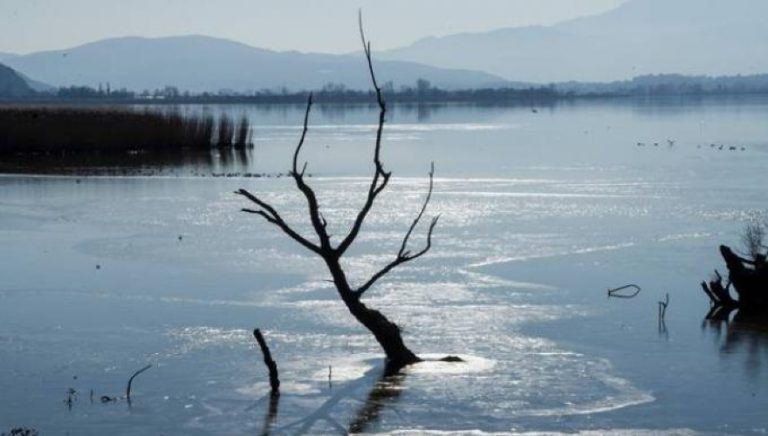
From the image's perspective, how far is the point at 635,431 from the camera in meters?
9.42

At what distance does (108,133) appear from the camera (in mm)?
41156

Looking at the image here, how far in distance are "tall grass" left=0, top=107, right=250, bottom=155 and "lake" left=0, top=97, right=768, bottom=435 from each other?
1218cm

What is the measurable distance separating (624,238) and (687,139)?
3291 cm

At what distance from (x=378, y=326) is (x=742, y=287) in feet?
15.8

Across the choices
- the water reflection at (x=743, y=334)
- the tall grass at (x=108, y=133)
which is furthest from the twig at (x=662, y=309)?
the tall grass at (x=108, y=133)

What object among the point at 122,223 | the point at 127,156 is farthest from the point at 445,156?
the point at 122,223

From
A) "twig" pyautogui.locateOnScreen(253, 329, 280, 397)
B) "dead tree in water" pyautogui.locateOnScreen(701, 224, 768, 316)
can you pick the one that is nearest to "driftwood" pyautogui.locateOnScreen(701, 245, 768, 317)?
"dead tree in water" pyautogui.locateOnScreen(701, 224, 768, 316)

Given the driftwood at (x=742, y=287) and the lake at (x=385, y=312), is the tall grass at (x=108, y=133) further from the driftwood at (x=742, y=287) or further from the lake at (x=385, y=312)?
the driftwood at (x=742, y=287)

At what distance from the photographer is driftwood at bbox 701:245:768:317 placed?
550 inches

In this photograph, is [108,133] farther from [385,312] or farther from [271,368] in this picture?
[271,368]

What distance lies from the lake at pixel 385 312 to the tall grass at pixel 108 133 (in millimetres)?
12181

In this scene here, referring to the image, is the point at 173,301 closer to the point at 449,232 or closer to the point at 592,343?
the point at 592,343

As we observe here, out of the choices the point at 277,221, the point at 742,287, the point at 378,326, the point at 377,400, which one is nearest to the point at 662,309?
the point at 742,287

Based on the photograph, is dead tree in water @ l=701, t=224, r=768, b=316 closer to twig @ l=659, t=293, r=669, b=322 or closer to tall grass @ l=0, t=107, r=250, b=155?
twig @ l=659, t=293, r=669, b=322
